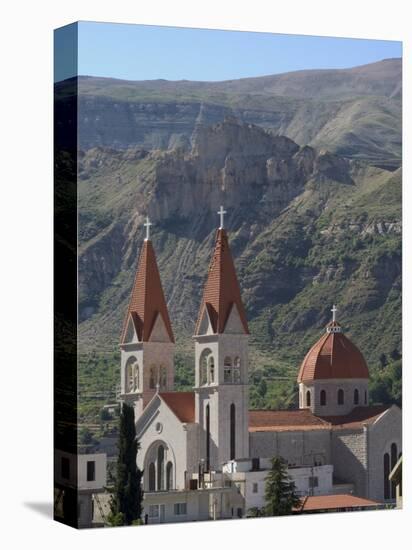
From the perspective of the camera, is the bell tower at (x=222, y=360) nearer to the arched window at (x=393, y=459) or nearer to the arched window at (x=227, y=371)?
the arched window at (x=227, y=371)

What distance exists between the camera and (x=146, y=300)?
55562 millimetres

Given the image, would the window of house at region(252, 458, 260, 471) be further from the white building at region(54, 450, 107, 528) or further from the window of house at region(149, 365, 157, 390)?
the white building at region(54, 450, 107, 528)

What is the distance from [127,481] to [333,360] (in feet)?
35.1

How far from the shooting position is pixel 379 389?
190ft

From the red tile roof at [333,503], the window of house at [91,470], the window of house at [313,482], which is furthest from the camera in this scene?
the window of house at [313,482]

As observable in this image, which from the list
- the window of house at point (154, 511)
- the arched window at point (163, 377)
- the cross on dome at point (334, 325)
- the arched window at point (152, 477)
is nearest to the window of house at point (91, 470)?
the window of house at point (154, 511)

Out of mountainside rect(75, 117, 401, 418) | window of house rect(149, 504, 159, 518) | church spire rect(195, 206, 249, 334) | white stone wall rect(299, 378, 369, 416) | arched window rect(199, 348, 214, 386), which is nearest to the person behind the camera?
window of house rect(149, 504, 159, 518)

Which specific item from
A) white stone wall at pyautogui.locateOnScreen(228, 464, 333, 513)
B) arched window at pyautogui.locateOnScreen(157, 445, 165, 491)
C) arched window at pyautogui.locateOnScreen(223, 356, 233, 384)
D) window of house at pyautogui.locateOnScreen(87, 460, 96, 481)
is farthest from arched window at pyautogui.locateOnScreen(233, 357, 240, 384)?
window of house at pyautogui.locateOnScreen(87, 460, 96, 481)

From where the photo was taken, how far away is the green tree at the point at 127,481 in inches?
1989

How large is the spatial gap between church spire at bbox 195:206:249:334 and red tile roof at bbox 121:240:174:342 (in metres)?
1.14

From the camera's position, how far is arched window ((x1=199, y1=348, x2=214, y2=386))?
56.0m

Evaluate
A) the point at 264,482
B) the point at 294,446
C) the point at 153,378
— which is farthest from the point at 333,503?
the point at 153,378

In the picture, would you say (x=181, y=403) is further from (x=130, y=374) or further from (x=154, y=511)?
(x=154, y=511)

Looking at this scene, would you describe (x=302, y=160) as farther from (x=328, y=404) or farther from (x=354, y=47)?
(x=328, y=404)
